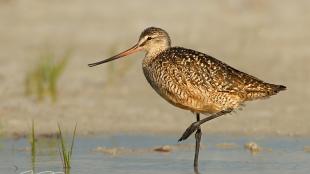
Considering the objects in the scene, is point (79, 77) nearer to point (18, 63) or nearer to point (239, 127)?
point (18, 63)

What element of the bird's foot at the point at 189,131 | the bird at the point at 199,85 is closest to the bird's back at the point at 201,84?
the bird at the point at 199,85

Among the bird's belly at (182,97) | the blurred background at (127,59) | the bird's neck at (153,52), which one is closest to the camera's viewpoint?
the bird's belly at (182,97)

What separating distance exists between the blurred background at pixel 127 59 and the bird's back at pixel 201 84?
4.97ft

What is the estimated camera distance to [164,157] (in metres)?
9.67

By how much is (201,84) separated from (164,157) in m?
0.79

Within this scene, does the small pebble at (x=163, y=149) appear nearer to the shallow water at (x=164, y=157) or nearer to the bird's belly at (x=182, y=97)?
the shallow water at (x=164, y=157)

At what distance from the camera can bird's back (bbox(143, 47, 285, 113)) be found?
9.38 metres

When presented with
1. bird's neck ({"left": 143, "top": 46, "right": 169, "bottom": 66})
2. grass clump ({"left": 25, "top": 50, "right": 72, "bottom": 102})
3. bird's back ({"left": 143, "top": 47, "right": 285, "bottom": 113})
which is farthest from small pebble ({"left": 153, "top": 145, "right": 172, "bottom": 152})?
grass clump ({"left": 25, "top": 50, "right": 72, "bottom": 102})

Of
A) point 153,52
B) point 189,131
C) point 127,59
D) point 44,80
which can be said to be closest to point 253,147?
point 189,131

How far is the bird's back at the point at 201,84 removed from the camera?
30.8 feet

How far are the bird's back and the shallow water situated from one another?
525 mm

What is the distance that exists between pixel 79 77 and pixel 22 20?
4021 mm

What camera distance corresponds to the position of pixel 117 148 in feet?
33.2

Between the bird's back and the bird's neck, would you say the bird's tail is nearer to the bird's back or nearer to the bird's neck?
the bird's back
